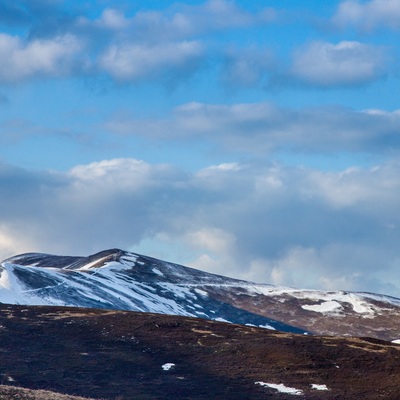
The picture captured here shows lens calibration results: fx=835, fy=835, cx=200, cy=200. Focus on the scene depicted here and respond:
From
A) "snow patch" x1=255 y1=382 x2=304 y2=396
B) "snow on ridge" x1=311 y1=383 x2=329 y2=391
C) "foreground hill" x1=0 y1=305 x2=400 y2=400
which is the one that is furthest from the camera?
"snow on ridge" x1=311 y1=383 x2=329 y2=391

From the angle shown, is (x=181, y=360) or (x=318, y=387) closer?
(x=318, y=387)

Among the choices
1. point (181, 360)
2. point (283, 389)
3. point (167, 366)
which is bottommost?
point (283, 389)

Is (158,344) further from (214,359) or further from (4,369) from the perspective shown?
(4,369)

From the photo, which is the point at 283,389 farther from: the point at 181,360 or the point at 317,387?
the point at 181,360

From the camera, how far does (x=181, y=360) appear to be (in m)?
88.8

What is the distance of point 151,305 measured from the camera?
574ft

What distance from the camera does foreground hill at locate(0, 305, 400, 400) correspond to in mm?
78375

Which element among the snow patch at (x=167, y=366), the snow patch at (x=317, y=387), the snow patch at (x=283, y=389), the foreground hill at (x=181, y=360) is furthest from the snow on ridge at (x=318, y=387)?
the snow patch at (x=167, y=366)

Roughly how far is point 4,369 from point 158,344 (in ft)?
64.8

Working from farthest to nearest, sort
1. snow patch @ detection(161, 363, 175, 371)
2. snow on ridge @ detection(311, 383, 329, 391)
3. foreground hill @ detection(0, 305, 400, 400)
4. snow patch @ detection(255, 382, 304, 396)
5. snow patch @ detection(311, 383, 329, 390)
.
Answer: snow patch @ detection(161, 363, 175, 371) → snow patch @ detection(311, 383, 329, 390) → snow on ridge @ detection(311, 383, 329, 391) → foreground hill @ detection(0, 305, 400, 400) → snow patch @ detection(255, 382, 304, 396)

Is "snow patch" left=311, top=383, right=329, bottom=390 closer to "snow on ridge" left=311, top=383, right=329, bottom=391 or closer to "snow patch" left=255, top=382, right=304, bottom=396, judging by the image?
"snow on ridge" left=311, top=383, right=329, bottom=391

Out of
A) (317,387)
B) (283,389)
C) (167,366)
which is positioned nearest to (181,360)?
(167,366)

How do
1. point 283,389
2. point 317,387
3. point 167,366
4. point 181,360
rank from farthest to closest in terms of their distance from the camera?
point 181,360, point 167,366, point 317,387, point 283,389

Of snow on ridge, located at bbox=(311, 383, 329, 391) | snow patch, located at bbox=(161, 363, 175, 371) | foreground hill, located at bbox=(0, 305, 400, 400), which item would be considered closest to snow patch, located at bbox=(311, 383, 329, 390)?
snow on ridge, located at bbox=(311, 383, 329, 391)
